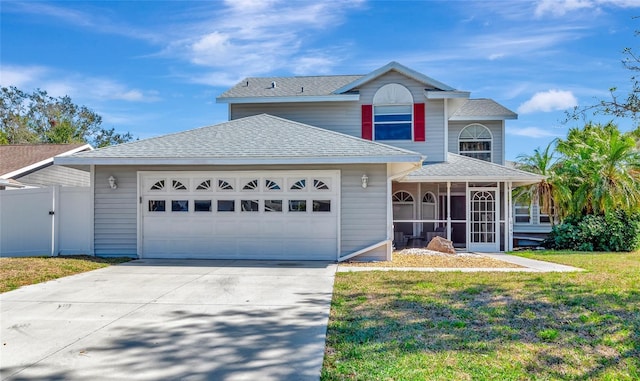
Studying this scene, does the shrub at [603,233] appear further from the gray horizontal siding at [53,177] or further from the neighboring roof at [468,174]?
the gray horizontal siding at [53,177]

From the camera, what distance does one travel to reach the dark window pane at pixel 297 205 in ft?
36.0

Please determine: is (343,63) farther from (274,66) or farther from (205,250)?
(205,250)

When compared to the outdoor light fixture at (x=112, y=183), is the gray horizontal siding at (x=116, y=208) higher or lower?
lower

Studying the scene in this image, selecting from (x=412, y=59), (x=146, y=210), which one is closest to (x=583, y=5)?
(x=412, y=59)

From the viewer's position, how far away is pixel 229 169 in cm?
1113

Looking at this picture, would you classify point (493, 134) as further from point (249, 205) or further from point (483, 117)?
point (249, 205)

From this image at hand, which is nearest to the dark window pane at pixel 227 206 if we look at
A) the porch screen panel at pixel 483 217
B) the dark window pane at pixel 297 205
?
the dark window pane at pixel 297 205

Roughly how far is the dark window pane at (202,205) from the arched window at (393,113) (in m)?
6.42

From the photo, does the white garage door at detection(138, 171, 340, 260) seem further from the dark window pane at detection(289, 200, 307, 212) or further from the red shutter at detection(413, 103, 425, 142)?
the red shutter at detection(413, 103, 425, 142)

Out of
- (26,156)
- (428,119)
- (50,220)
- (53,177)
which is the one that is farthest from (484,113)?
(26,156)

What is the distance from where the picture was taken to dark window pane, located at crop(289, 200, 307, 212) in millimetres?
10977

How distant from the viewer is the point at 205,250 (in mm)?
11148

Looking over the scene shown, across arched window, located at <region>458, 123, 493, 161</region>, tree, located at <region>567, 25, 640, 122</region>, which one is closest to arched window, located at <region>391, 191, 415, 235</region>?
arched window, located at <region>458, 123, 493, 161</region>

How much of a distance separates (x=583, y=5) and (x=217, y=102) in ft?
37.2
